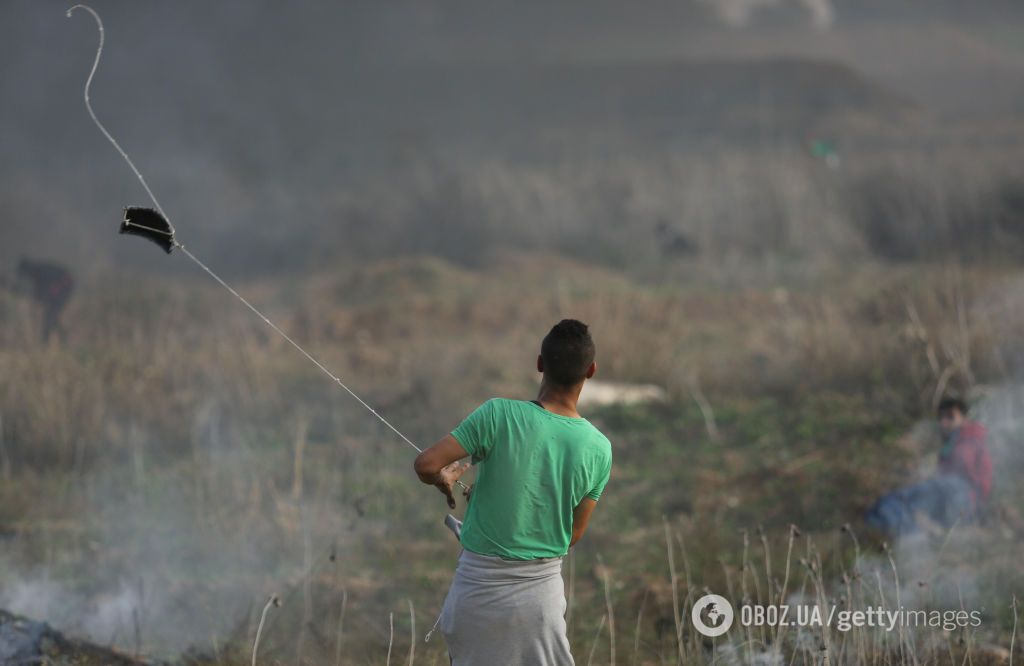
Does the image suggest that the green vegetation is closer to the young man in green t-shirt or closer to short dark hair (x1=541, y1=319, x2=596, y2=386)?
the young man in green t-shirt

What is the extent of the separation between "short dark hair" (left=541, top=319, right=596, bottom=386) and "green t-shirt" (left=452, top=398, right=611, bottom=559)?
98 mm

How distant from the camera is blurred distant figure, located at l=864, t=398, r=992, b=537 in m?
5.64

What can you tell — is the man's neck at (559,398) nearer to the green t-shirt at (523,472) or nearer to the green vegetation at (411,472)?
the green t-shirt at (523,472)

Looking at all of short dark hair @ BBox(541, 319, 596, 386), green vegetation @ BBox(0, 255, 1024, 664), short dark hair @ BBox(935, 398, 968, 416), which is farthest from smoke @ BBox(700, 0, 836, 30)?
short dark hair @ BBox(541, 319, 596, 386)

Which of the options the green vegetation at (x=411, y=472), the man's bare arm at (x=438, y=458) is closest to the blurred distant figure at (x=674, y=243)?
the green vegetation at (x=411, y=472)

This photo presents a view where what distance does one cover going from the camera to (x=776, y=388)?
28.7 feet

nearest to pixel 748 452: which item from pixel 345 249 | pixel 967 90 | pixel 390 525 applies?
pixel 390 525

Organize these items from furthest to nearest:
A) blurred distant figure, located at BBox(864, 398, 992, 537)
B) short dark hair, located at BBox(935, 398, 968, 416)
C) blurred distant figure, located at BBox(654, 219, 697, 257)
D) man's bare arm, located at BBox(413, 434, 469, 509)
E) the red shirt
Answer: blurred distant figure, located at BBox(654, 219, 697, 257) → short dark hair, located at BBox(935, 398, 968, 416) → the red shirt → blurred distant figure, located at BBox(864, 398, 992, 537) → man's bare arm, located at BBox(413, 434, 469, 509)

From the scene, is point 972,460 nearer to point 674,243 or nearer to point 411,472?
point 411,472

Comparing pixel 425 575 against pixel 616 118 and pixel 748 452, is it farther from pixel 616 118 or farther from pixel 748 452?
pixel 616 118

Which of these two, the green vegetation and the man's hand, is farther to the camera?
the green vegetation

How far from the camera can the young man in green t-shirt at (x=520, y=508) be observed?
9.34 feet

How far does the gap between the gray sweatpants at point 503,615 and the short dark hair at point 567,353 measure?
18.8 inches

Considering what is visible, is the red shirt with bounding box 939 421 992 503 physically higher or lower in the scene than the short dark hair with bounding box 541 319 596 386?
higher
